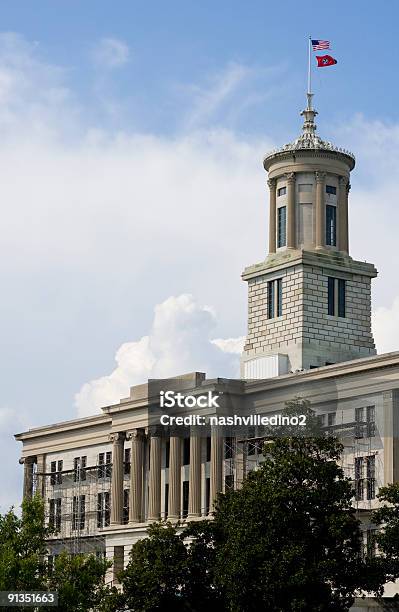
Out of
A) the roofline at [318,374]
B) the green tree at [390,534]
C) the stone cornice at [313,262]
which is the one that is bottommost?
the green tree at [390,534]

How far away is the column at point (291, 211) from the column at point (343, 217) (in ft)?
14.4

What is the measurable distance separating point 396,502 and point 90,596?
19625mm

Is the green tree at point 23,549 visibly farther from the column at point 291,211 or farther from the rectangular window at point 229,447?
the column at point 291,211

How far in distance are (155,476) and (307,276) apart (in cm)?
2199

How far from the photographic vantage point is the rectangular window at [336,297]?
124188 millimetres

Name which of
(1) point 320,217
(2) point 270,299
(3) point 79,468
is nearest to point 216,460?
(2) point 270,299

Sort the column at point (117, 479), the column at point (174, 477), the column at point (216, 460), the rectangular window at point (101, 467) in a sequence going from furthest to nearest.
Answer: the rectangular window at point (101, 467), the column at point (117, 479), the column at point (174, 477), the column at point (216, 460)

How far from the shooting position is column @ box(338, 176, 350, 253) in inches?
4943

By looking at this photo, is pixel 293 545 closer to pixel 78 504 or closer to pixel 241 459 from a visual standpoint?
pixel 241 459

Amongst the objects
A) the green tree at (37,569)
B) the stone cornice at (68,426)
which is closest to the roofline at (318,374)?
the stone cornice at (68,426)

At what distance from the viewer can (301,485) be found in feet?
260

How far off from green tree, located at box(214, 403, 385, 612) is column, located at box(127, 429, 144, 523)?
1729 inches

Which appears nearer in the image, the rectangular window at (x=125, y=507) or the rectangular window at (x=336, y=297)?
the rectangular window at (x=336, y=297)

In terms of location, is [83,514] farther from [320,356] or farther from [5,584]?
[5,584]
